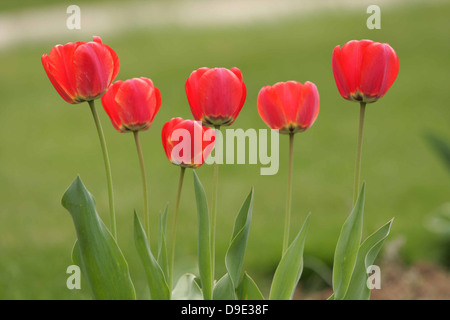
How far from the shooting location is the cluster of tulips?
1069 millimetres

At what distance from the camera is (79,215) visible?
106 cm

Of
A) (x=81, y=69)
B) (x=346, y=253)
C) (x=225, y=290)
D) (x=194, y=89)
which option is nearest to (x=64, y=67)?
(x=81, y=69)

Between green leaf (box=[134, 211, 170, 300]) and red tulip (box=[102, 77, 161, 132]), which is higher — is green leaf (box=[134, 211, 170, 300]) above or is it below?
below

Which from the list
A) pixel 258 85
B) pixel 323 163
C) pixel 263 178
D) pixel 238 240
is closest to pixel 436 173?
pixel 323 163

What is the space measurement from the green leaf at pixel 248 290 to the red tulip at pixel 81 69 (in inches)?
16.4

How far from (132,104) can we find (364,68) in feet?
1.31

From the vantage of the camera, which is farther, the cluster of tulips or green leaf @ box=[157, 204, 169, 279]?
green leaf @ box=[157, 204, 169, 279]

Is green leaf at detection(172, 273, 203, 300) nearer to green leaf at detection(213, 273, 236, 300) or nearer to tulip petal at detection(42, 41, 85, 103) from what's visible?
green leaf at detection(213, 273, 236, 300)

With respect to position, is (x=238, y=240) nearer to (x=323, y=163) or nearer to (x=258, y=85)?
(x=323, y=163)

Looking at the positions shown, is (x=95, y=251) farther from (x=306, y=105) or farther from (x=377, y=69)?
(x=377, y=69)

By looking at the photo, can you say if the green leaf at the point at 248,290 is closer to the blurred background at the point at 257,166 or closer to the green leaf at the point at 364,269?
the green leaf at the point at 364,269

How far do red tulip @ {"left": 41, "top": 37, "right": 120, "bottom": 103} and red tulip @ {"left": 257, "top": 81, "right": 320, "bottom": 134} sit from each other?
0.27 metres

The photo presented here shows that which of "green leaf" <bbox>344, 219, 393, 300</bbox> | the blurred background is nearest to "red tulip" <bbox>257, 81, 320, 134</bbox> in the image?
"green leaf" <bbox>344, 219, 393, 300</bbox>
